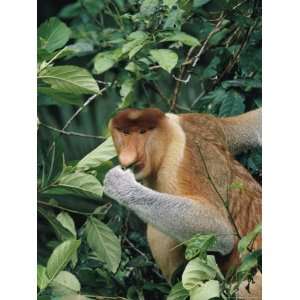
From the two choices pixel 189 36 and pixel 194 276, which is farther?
pixel 189 36

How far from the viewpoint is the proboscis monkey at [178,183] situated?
3688 mm

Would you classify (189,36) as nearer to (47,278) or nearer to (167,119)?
(167,119)

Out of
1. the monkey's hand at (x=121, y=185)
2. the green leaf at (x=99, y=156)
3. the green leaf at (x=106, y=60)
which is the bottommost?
the monkey's hand at (x=121, y=185)

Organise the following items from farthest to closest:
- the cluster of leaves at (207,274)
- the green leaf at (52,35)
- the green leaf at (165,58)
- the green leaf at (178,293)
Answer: the green leaf at (52,35) → the green leaf at (165,58) → the green leaf at (178,293) → the cluster of leaves at (207,274)

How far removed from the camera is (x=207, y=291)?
3396mm

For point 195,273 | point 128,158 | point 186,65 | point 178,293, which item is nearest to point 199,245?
point 195,273

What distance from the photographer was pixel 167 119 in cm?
378

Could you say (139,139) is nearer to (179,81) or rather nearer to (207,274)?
(179,81)

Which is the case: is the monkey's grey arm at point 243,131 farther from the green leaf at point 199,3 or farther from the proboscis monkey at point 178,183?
the green leaf at point 199,3

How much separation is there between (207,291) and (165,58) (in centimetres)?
88

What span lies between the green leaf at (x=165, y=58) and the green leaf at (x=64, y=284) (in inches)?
34.2

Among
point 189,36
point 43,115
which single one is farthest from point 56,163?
point 189,36

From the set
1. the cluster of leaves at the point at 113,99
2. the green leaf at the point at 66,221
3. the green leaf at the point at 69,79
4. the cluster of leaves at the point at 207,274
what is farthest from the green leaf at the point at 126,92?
the cluster of leaves at the point at 207,274

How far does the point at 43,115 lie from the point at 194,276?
931mm
